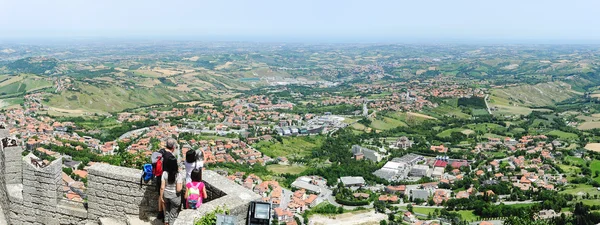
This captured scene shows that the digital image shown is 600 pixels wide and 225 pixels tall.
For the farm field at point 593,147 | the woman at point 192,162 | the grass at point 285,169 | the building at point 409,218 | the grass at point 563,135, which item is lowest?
the grass at point 285,169

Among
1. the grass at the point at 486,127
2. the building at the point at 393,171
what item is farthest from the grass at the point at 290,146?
the grass at the point at 486,127

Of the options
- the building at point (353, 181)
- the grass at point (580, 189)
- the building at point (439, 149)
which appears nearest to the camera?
the grass at point (580, 189)

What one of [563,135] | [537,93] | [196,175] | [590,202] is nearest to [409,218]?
[590,202]

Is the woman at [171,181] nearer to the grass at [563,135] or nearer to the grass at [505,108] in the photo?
the grass at [563,135]

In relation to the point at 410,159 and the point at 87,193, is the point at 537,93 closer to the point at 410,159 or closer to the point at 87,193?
the point at 410,159

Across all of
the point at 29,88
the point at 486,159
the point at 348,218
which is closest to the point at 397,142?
the point at 486,159
